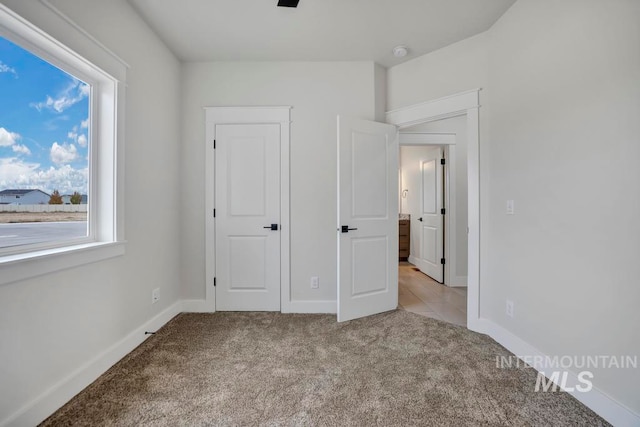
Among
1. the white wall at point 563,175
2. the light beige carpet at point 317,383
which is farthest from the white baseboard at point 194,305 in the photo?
the white wall at point 563,175

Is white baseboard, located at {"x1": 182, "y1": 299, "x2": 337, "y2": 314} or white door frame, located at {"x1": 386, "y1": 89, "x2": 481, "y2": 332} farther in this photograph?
white baseboard, located at {"x1": 182, "y1": 299, "x2": 337, "y2": 314}

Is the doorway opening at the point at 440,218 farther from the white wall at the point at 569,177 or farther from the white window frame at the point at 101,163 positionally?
the white window frame at the point at 101,163

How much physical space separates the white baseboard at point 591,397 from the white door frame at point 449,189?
1786mm

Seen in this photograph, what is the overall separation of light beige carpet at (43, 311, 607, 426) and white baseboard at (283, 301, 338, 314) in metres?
0.44

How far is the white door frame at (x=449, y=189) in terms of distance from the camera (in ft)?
12.8

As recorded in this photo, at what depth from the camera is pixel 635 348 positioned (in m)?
1.32

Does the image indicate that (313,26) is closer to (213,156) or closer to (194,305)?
(213,156)

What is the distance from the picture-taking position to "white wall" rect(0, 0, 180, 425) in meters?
1.31

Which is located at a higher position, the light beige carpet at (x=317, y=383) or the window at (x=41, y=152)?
the window at (x=41, y=152)

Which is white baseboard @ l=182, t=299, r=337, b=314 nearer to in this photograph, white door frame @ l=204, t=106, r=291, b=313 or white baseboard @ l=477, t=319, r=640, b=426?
white door frame @ l=204, t=106, r=291, b=313

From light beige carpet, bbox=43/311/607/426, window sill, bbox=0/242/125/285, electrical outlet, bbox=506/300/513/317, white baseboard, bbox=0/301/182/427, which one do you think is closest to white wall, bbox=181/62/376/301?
light beige carpet, bbox=43/311/607/426

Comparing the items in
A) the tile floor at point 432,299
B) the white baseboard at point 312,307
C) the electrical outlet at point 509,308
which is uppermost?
the electrical outlet at point 509,308

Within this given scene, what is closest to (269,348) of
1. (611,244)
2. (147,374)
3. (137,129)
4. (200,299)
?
(147,374)

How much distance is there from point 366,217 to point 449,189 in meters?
1.88
